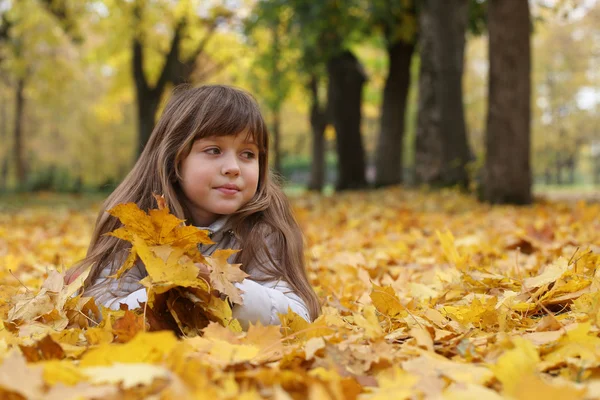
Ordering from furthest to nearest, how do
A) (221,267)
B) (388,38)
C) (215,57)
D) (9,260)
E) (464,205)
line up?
1. (215,57)
2. (388,38)
3. (464,205)
4. (9,260)
5. (221,267)

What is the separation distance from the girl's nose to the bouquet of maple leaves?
1.48ft

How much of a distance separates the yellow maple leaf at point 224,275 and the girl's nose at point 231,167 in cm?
52

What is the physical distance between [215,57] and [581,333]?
20387 mm

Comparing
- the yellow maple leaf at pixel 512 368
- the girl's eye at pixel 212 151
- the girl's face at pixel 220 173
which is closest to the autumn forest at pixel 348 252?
the yellow maple leaf at pixel 512 368

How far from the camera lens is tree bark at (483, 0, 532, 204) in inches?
265

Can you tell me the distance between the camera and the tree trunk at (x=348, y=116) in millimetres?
Answer: 13297

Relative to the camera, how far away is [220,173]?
218cm

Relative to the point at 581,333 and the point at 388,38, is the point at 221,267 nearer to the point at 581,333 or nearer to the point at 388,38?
the point at 581,333

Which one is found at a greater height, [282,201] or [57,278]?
[282,201]

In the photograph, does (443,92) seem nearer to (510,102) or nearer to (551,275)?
(510,102)

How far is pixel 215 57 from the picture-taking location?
20797 millimetres

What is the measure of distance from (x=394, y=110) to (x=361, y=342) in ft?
38.7

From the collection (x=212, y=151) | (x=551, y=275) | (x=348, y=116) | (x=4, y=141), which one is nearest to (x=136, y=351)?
(x=212, y=151)

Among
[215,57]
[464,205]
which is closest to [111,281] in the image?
[464,205]
